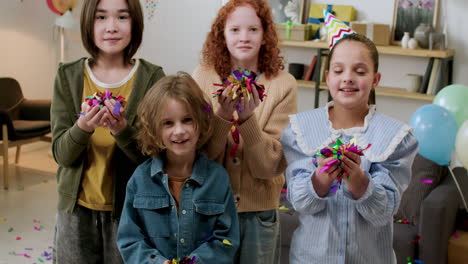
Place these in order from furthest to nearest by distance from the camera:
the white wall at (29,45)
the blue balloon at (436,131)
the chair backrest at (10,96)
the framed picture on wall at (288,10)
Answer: the white wall at (29,45) → the framed picture on wall at (288,10) → the chair backrest at (10,96) → the blue balloon at (436,131)

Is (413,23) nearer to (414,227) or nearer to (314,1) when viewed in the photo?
(314,1)

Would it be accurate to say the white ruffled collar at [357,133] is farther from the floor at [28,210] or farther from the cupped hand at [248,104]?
the floor at [28,210]

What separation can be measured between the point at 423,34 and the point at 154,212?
4131 millimetres

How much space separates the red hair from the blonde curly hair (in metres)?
0.18

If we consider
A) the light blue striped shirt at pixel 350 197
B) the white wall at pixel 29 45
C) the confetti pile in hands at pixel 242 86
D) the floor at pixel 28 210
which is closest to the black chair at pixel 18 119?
the floor at pixel 28 210

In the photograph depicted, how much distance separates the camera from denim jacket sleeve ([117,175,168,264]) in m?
1.65

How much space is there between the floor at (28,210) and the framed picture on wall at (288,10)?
2692mm

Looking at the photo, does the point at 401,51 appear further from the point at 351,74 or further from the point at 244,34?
the point at 351,74

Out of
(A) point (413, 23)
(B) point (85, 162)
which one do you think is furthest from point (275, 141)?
(A) point (413, 23)

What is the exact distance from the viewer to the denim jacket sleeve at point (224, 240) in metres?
1.67

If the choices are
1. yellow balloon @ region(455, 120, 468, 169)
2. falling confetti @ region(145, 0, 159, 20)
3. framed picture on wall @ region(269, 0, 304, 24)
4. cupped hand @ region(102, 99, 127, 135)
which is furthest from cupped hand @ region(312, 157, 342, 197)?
falling confetti @ region(145, 0, 159, 20)

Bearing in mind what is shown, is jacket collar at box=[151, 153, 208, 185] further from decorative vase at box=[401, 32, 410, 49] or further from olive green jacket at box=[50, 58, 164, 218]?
decorative vase at box=[401, 32, 410, 49]

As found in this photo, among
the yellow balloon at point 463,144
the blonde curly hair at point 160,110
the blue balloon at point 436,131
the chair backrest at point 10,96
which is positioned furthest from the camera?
the chair backrest at point 10,96

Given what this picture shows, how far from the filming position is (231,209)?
1.74 metres
